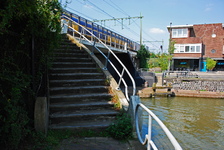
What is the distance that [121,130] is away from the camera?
3656 mm

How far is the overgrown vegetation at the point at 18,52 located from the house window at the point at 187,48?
3298cm

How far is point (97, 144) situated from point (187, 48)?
3379 cm

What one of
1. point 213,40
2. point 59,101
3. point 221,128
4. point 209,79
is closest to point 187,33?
point 213,40

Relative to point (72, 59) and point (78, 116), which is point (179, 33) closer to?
point (72, 59)

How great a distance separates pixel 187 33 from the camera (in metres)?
33.9

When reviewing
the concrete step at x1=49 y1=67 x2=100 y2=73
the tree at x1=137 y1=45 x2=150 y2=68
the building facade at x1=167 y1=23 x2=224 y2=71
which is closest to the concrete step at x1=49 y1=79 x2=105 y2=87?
the concrete step at x1=49 y1=67 x2=100 y2=73

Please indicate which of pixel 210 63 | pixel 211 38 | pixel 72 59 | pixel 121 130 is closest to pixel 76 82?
pixel 72 59

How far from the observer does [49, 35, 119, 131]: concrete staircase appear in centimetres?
409

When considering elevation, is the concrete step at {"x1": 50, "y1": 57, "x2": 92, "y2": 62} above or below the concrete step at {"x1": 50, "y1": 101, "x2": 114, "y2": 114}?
above

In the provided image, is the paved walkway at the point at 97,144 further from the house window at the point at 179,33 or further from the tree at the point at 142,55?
the house window at the point at 179,33

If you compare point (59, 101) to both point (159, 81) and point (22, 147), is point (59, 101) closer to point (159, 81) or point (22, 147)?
point (22, 147)

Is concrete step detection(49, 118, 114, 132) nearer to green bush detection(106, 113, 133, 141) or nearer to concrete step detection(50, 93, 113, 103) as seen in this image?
green bush detection(106, 113, 133, 141)

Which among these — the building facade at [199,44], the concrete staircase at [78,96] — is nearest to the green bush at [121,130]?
the concrete staircase at [78,96]

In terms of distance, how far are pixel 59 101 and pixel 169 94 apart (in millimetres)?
16956
